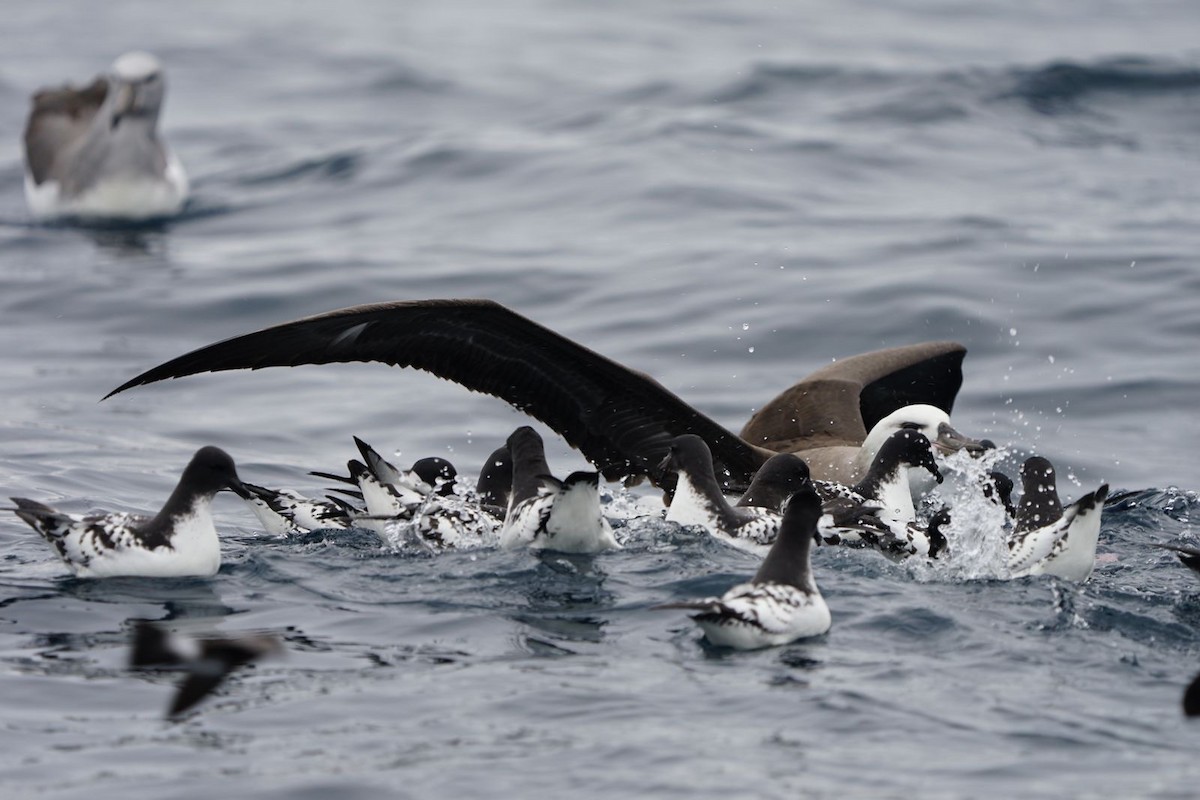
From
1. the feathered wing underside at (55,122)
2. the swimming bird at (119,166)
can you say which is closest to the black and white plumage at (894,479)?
the swimming bird at (119,166)

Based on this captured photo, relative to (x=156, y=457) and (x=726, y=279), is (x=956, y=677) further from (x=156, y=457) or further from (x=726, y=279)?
(x=726, y=279)

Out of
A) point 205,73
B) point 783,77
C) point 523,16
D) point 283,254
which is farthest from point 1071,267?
point 523,16

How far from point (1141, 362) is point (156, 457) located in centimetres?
723

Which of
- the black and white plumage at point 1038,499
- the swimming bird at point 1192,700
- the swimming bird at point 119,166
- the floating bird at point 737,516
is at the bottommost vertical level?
the swimming bird at point 1192,700

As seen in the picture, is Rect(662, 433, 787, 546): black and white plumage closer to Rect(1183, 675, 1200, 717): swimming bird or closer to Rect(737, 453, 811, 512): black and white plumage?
Rect(737, 453, 811, 512): black and white plumage

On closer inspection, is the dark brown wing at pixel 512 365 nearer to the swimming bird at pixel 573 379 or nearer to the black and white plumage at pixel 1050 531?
the swimming bird at pixel 573 379

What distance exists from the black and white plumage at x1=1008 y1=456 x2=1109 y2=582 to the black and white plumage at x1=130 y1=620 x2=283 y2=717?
11.3 feet

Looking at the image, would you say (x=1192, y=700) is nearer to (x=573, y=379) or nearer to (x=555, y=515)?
(x=555, y=515)

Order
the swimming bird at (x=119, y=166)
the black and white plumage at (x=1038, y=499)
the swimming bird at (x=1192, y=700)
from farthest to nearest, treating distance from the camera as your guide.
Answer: the swimming bird at (x=119, y=166) → the black and white plumage at (x=1038, y=499) → the swimming bird at (x=1192, y=700)

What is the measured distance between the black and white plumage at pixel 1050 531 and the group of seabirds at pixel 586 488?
10mm

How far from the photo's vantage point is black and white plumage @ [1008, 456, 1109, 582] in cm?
815

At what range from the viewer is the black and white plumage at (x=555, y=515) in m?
8.44

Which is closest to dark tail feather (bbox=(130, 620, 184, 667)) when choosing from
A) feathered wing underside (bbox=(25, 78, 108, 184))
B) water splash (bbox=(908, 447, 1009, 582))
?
water splash (bbox=(908, 447, 1009, 582))

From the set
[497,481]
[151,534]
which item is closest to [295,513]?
[497,481]
